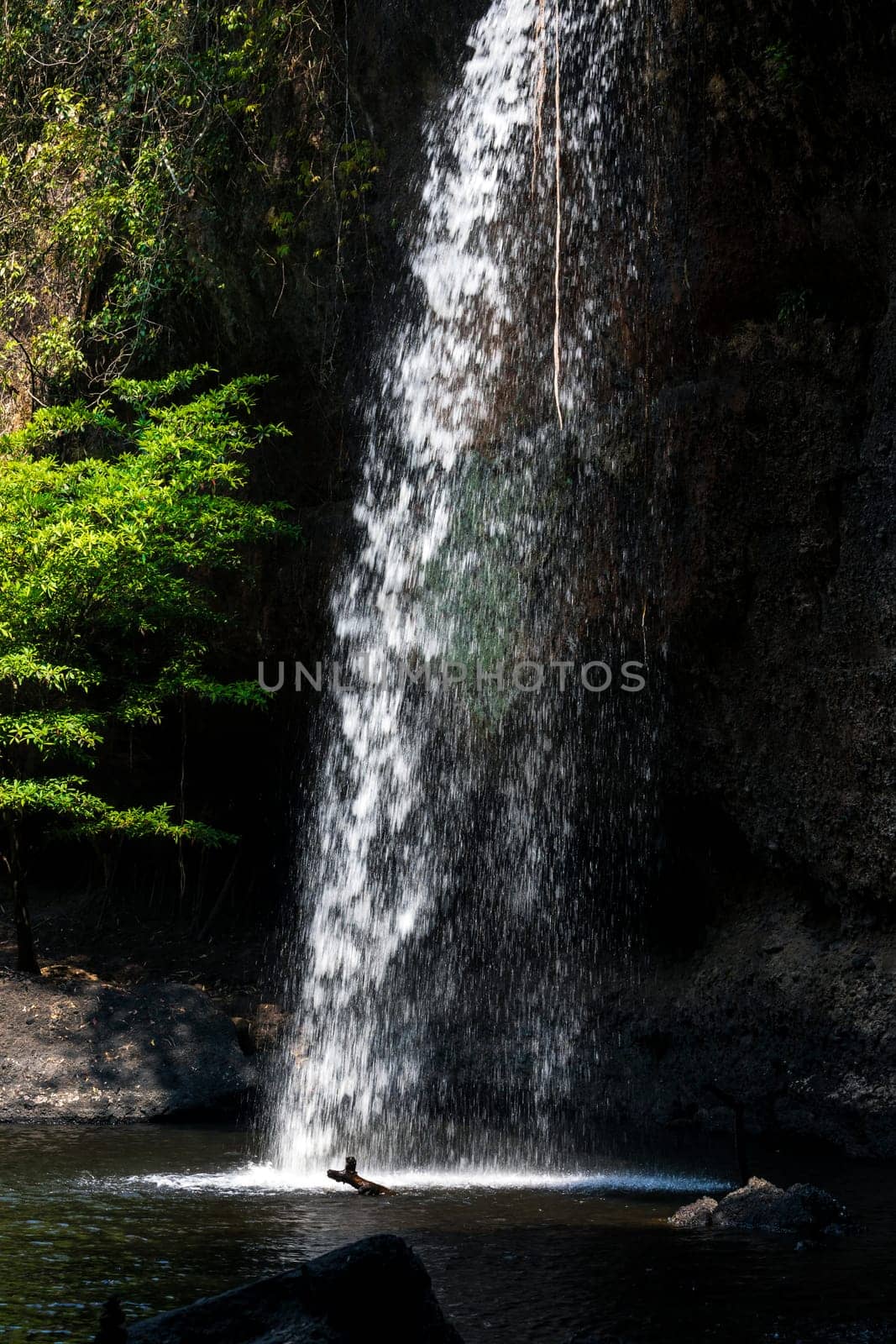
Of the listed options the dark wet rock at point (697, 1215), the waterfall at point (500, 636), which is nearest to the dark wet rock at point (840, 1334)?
the dark wet rock at point (697, 1215)

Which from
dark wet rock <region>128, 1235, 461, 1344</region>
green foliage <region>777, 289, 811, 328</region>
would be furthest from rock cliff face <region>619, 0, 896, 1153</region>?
dark wet rock <region>128, 1235, 461, 1344</region>

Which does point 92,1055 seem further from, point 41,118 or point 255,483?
point 41,118

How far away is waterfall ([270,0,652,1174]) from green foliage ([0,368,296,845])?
1383 mm

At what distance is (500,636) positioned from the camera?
10.5 meters

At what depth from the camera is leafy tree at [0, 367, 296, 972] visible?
980 cm

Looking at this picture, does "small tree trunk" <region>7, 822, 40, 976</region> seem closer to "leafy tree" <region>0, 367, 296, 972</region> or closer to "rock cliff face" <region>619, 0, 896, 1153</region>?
"leafy tree" <region>0, 367, 296, 972</region>

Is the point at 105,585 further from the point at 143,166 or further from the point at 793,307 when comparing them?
the point at 793,307

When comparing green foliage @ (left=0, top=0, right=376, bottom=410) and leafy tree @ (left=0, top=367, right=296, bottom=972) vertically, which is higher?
green foliage @ (left=0, top=0, right=376, bottom=410)

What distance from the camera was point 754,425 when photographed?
30.0ft

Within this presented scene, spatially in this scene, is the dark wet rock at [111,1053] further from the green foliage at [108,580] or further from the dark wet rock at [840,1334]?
the dark wet rock at [840,1334]

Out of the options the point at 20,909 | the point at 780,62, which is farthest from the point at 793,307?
the point at 20,909

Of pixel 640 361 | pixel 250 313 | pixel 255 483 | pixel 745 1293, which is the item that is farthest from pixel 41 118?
pixel 745 1293

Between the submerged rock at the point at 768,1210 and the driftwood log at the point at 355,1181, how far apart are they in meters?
1.34

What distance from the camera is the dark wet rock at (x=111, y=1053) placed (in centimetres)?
837
